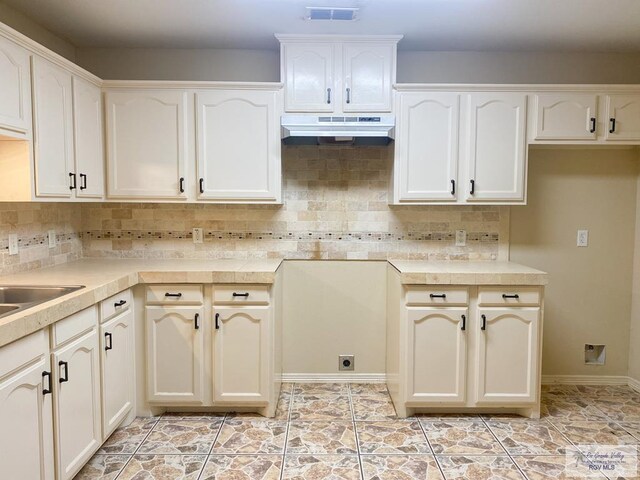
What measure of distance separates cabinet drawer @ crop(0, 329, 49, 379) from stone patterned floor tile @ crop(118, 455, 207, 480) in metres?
0.82

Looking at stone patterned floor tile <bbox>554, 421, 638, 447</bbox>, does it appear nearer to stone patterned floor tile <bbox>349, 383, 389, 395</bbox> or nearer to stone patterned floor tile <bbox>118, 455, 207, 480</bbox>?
stone patterned floor tile <bbox>349, 383, 389, 395</bbox>

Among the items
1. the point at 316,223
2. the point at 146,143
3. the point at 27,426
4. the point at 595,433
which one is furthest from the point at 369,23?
the point at 595,433

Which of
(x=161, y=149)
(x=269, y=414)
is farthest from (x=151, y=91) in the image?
(x=269, y=414)

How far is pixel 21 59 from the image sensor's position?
1942 mm

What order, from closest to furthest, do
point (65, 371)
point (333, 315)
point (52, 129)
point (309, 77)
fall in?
point (65, 371) → point (52, 129) → point (309, 77) → point (333, 315)

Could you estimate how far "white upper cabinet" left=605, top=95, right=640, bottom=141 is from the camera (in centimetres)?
273

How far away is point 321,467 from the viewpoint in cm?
211

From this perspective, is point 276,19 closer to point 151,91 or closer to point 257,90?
point 257,90

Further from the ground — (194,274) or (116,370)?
(194,274)

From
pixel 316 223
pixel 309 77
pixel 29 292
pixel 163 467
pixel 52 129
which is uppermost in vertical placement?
pixel 309 77

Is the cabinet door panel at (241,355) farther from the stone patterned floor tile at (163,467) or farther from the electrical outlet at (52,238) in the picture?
the electrical outlet at (52,238)

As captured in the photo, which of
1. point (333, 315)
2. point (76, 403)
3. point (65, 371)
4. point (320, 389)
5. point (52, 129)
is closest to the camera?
point (65, 371)

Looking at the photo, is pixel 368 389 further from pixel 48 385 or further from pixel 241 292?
pixel 48 385

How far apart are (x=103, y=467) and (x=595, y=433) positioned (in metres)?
2.69
